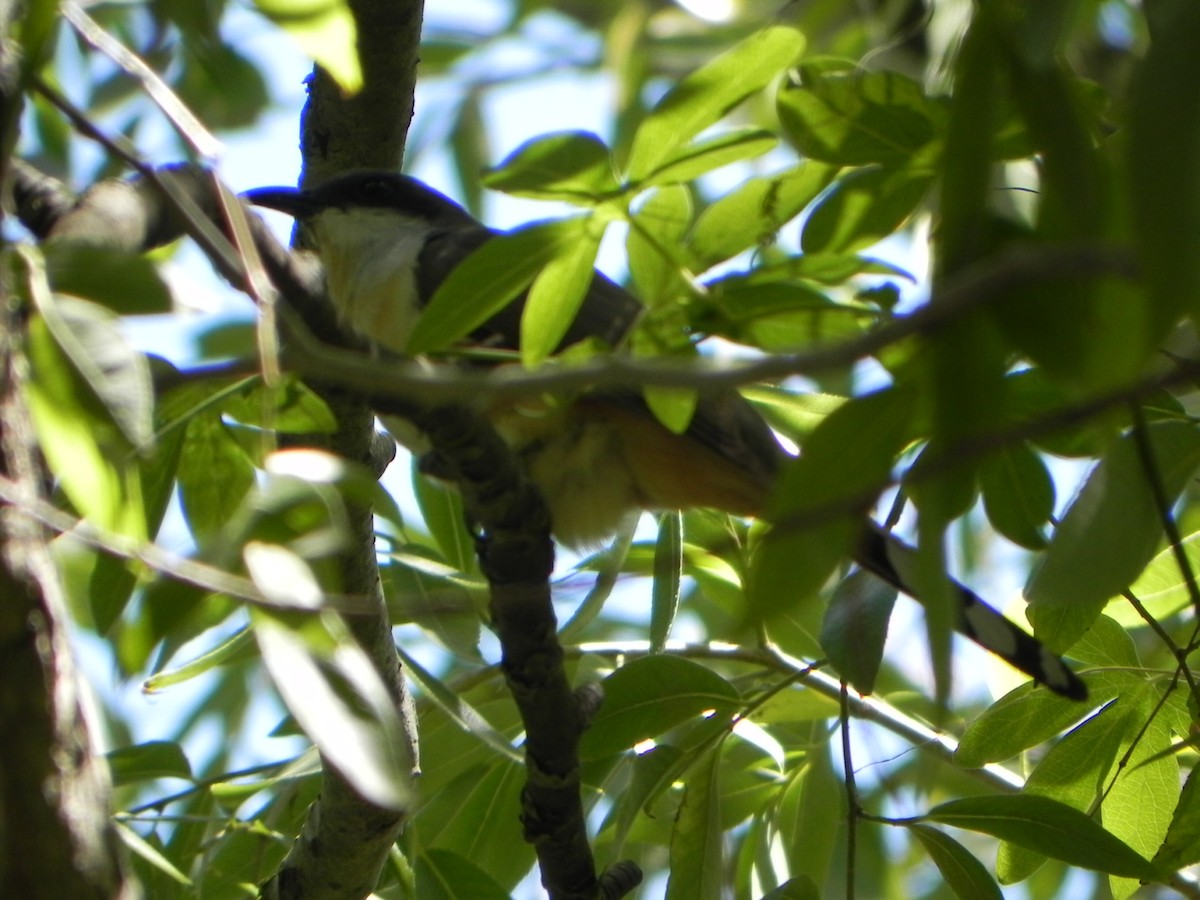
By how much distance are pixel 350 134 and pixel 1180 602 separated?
2.26m

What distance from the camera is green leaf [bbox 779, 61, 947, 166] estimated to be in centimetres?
185

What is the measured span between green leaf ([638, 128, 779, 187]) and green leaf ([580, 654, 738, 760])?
1013mm

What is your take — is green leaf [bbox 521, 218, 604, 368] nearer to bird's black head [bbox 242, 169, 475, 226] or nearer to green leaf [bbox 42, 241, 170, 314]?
green leaf [bbox 42, 241, 170, 314]

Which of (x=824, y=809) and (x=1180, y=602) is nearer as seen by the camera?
(x=1180, y=602)

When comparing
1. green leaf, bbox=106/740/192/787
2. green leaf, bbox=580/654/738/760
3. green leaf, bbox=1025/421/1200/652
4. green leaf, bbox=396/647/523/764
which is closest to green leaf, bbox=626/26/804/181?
green leaf, bbox=1025/421/1200/652

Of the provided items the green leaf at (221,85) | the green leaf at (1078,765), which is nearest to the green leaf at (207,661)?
the green leaf at (221,85)

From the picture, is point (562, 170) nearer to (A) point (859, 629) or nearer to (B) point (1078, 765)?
(A) point (859, 629)

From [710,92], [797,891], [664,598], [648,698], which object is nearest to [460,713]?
[648,698]

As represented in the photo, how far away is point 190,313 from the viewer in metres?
1.37

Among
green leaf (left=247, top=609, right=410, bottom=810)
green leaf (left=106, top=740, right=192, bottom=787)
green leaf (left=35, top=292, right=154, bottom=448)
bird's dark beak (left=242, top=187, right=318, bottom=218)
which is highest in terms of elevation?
bird's dark beak (left=242, top=187, right=318, bottom=218)

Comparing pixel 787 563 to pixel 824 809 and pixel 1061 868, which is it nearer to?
pixel 824 809

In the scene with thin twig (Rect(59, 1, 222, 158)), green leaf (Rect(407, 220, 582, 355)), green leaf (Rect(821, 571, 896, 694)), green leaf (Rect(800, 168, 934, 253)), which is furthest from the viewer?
green leaf (Rect(821, 571, 896, 694))

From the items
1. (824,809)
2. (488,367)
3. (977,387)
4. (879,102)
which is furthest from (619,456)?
(977,387)

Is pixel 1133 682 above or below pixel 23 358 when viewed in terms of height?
below
